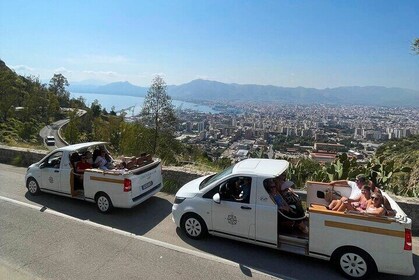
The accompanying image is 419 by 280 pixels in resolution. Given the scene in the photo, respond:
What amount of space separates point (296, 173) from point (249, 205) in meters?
4.69

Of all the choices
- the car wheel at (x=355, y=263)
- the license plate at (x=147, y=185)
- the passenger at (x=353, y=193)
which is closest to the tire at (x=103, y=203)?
the license plate at (x=147, y=185)

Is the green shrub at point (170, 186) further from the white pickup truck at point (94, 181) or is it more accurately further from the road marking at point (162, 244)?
the road marking at point (162, 244)

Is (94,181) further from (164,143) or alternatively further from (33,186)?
(164,143)

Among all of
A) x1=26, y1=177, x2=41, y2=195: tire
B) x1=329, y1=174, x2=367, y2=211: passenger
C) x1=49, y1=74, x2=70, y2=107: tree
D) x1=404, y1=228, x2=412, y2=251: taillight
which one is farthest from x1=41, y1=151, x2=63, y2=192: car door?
x1=49, y1=74, x2=70, y2=107: tree

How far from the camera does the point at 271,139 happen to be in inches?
1740

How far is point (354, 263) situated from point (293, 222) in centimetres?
115

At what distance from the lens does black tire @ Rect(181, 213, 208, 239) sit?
605cm

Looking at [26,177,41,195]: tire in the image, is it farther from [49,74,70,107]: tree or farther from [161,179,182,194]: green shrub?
[49,74,70,107]: tree

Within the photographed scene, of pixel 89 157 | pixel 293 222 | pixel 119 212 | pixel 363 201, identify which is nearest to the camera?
pixel 363 201

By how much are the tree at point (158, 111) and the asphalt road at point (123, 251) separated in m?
19.3

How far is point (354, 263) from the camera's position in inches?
187

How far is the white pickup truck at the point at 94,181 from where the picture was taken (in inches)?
283

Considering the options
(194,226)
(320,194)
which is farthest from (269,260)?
(320,194)

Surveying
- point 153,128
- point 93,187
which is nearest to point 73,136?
point 153,128
